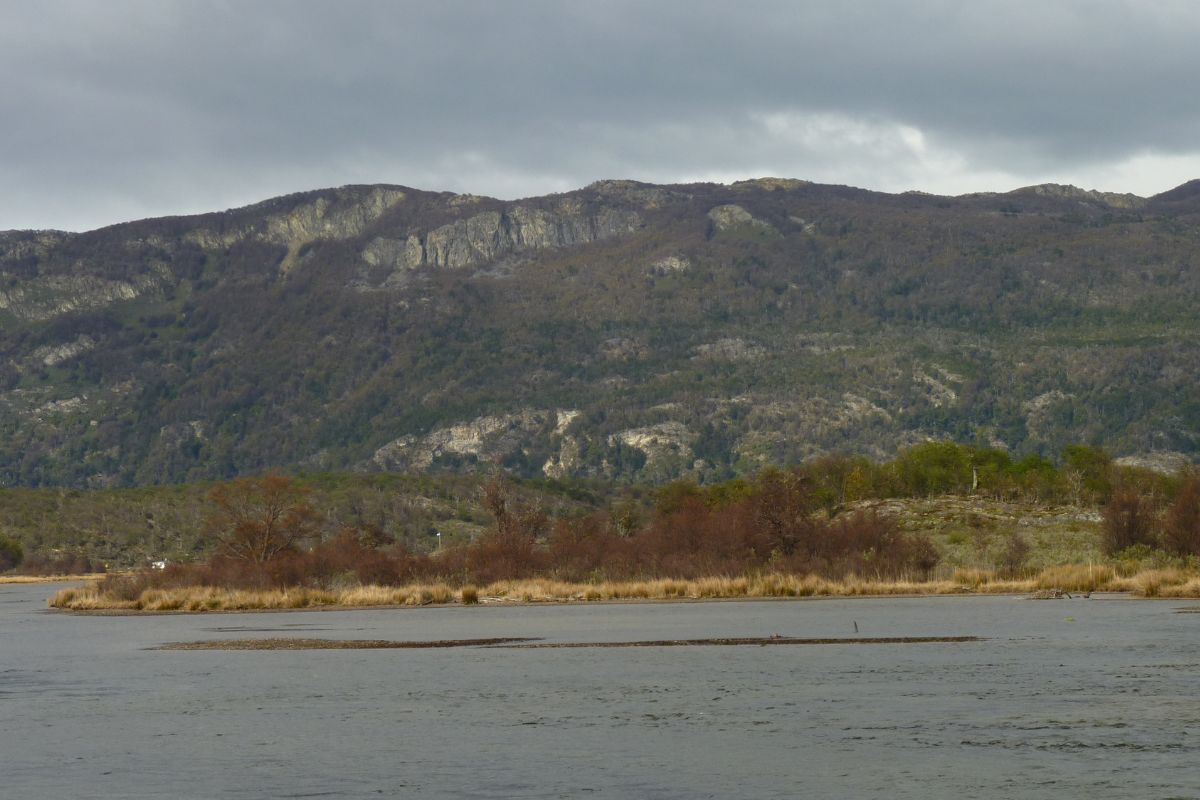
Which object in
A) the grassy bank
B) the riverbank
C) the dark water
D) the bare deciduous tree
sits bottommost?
the riverbank

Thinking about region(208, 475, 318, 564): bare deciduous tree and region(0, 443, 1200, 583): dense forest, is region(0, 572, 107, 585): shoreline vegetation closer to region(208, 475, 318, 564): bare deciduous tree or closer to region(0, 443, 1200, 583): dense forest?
region(0, 443, 1200, 583): dense forest

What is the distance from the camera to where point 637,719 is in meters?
26.5

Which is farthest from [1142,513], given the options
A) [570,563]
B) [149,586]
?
[149,586]

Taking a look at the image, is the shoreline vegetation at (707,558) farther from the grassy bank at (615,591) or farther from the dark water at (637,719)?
the dark water at (637,719)

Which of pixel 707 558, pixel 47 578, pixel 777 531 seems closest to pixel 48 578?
pixel 47 578

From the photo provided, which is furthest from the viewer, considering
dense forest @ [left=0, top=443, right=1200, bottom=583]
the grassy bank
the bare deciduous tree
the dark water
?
the bare deciduous tree

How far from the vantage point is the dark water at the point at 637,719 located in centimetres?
2066

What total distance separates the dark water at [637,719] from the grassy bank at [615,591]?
55.1ft

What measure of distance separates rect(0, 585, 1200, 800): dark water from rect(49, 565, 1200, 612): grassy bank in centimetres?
1679

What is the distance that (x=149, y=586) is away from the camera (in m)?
79.1

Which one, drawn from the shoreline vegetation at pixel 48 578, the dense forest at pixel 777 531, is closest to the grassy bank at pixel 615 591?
the dense forest at pixel 777 531

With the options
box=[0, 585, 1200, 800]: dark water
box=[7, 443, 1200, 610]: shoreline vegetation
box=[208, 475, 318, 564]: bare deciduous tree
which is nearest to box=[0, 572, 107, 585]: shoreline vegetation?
box=[7, 443, 1200, 610]: shoreline vegetation

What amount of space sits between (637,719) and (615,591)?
45.1 metres

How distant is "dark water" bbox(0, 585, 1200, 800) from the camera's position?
20.7 m
